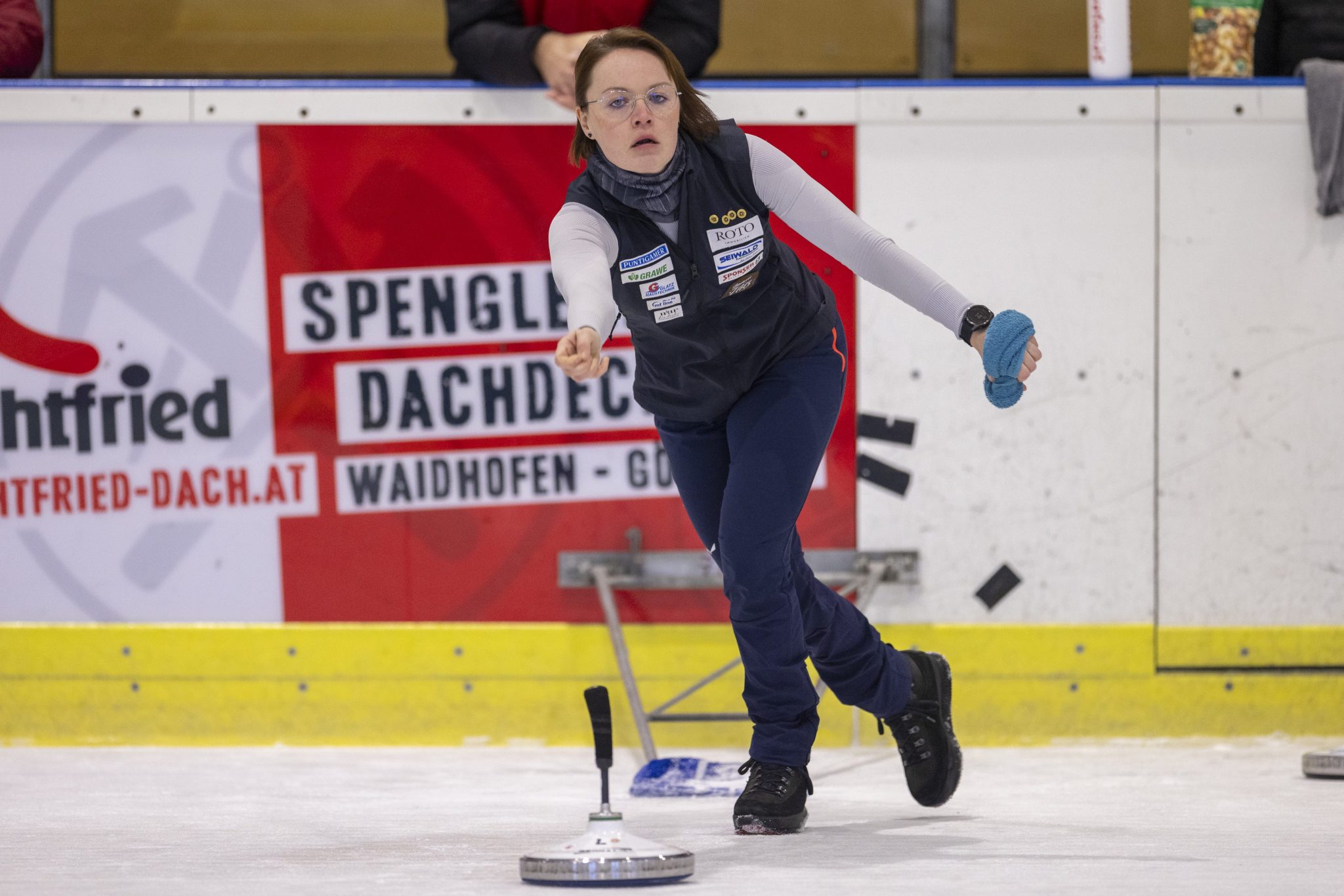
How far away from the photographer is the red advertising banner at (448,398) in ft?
13.4

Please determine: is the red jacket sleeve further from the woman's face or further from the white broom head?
the white broom head

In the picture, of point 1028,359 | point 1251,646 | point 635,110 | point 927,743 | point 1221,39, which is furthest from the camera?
point 1221,39

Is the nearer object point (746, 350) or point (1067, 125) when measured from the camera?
point (746, 350)

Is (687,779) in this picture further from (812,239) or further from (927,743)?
(812,239)

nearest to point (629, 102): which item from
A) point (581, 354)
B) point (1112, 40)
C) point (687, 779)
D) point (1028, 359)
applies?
point (581, 354)

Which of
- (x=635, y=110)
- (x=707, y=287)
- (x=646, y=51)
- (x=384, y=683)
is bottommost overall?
(x=384, y=683)

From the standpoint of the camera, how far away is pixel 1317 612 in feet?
13.3

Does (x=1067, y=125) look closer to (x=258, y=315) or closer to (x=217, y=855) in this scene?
(x=258, y=315)

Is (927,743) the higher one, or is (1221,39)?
(1221,39)

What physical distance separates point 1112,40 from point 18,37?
3022 millimetres

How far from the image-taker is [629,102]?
277 cm

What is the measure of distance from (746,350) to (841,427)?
1238 millimetres

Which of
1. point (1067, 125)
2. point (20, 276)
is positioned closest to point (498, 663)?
point (20, 276)

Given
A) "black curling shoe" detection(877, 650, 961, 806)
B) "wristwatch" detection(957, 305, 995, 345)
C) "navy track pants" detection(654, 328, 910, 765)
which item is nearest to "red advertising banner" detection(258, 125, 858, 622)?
"black curling shoe" detection(877, 650, 961, 806)
